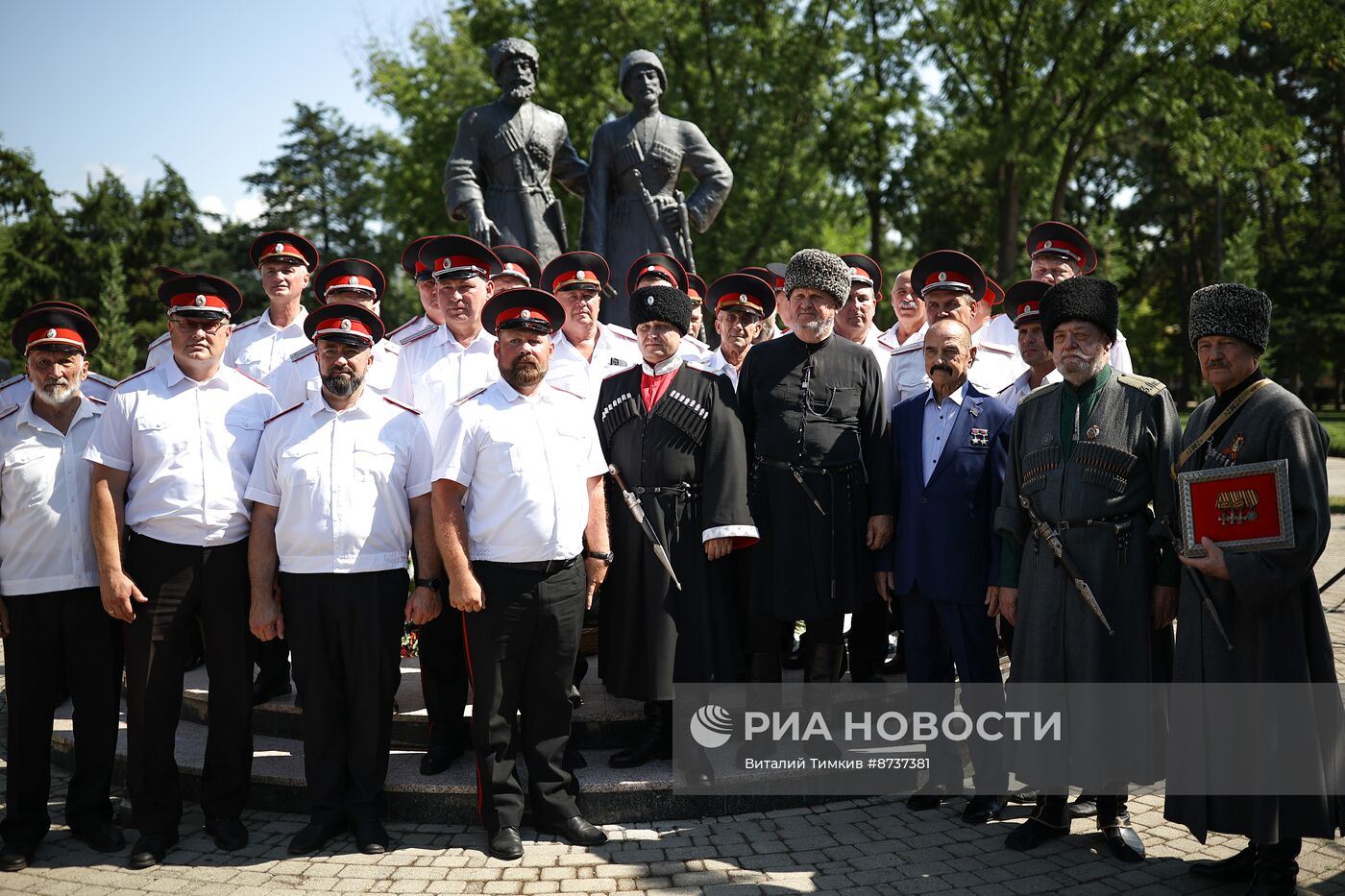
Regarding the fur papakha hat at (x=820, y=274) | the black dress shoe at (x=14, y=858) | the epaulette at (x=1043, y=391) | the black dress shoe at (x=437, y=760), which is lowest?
the black dress shoe at (x=14, y=858)

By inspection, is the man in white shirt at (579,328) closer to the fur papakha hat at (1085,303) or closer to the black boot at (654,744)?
the black boot at (654,744)

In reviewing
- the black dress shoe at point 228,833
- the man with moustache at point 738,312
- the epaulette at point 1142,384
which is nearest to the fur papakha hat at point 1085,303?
the epaulette at point 1142,384

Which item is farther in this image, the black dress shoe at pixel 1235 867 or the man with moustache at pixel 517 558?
the man with moustache at pixel 517 558

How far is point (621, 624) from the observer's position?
488cm

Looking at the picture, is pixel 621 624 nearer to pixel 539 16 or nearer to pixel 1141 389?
pixel 1141 389

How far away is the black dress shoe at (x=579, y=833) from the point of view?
175 inches

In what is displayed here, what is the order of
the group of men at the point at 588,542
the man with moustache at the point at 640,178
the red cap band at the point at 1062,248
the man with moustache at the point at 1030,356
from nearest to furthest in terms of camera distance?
1. the group of men at the point at 588,542
2. the man with moustache at the point at 1030,356
3. the red cap band at the point at 1062,248
4. the man with moustache at the point at 640,178

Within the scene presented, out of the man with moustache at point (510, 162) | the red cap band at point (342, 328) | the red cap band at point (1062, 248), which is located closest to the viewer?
the red cap band at point (342, 328)

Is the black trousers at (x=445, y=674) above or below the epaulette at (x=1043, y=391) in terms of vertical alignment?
below

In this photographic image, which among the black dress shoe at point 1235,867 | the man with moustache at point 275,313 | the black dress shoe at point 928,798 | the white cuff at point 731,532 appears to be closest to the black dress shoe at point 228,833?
the white cuff at point 731,532

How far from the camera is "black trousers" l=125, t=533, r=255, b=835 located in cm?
443

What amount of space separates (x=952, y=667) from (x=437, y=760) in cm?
251

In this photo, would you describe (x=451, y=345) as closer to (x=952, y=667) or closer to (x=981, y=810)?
(x=952, y=667)

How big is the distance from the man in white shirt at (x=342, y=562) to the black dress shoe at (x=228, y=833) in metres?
0.28
